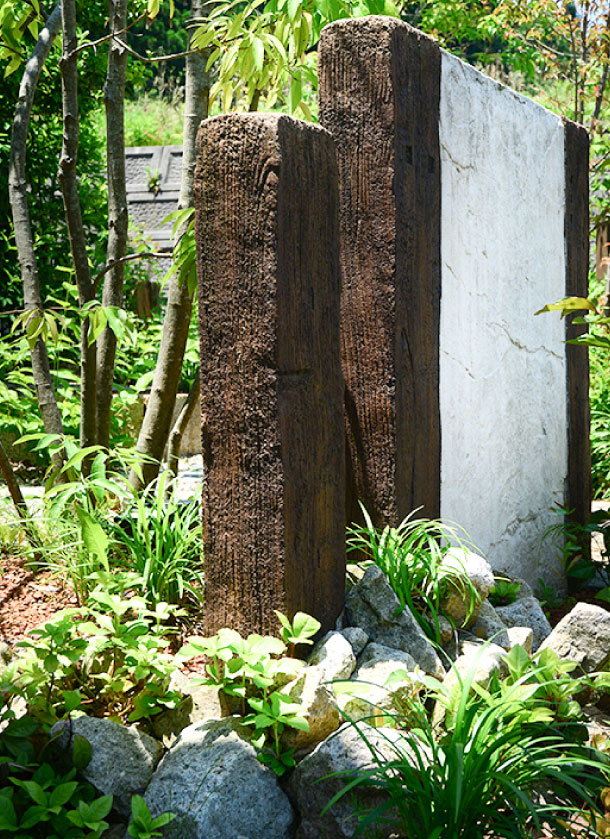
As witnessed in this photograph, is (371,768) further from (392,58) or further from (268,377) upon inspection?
(392,58)

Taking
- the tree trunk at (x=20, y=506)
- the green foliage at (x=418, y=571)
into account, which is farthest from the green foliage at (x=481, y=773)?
the tree trunk at (x=20, y=506)

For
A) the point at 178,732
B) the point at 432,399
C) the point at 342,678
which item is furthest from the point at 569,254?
the point at 178,732

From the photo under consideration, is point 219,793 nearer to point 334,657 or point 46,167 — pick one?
point 334,657

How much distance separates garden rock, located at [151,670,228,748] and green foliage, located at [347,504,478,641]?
0.57 m

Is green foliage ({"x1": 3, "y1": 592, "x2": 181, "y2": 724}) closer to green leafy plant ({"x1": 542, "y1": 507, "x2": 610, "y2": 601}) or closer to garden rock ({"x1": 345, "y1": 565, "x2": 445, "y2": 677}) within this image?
garden rock ({"x1": 345, "y1": 565, "x2": 445, "y2": 677})

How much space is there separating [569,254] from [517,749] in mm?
2776

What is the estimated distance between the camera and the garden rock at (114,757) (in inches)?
80.4

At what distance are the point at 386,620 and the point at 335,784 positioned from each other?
0.56m

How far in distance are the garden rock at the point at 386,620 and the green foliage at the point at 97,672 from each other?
0.56m

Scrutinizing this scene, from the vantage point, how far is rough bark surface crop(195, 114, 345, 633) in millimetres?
2232

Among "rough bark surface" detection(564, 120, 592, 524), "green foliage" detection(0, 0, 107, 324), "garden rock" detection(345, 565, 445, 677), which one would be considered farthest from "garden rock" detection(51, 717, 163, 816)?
"green foliage" detection(0, 0, 107, 324)

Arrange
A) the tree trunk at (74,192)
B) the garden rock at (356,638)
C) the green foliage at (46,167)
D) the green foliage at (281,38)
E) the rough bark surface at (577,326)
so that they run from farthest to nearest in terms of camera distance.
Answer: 1. the green foliage at (46,167)
2. the rough bark surface at (577,326)
3. the tree trunk at (74,192)
4. the green foliage at (281,38)
5. the garden rock at (356,638)

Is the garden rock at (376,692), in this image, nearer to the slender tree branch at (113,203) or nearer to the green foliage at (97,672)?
the green foliage at (97,672)

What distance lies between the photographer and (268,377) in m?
2.24
